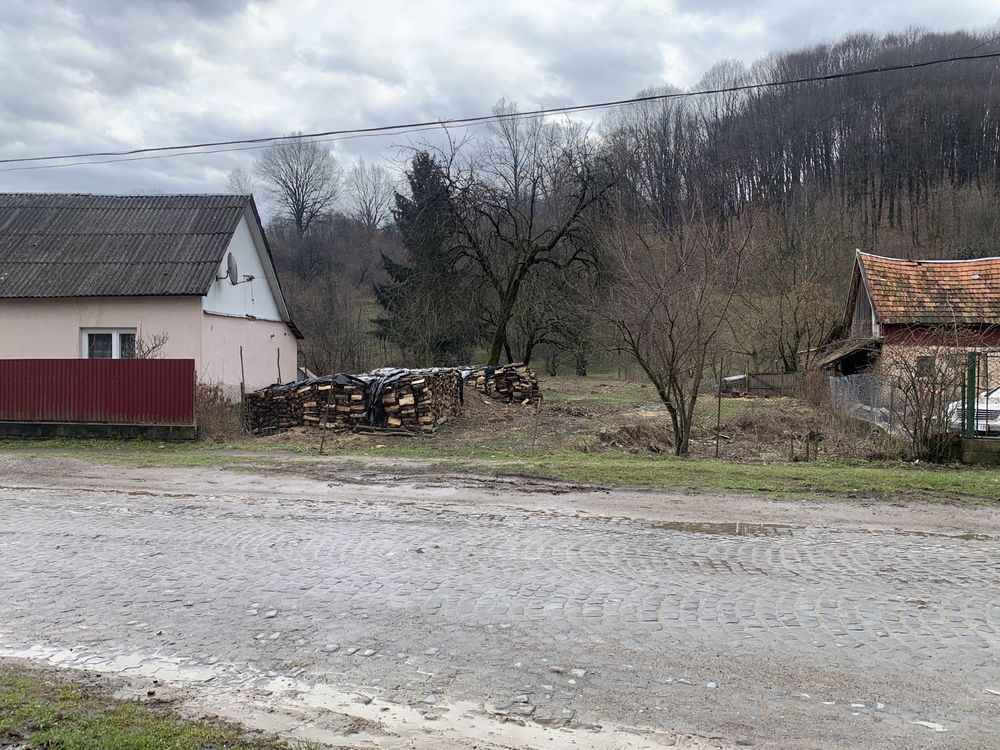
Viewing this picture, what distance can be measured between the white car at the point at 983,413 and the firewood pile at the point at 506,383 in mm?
15488

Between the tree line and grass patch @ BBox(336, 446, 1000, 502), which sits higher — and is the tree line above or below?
above

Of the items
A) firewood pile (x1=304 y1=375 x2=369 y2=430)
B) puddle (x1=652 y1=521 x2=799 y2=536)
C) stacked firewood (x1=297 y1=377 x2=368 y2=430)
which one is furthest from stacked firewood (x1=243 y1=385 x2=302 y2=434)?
puddle (x1=652 y1=521 x2=799 y2=536)

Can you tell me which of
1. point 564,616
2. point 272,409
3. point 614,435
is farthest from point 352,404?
point 564,616

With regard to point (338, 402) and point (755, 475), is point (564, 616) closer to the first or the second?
point (755, 475)

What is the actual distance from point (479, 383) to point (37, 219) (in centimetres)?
1463

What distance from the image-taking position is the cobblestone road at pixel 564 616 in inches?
173

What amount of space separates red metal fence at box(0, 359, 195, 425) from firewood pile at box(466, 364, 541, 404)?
1082 cm

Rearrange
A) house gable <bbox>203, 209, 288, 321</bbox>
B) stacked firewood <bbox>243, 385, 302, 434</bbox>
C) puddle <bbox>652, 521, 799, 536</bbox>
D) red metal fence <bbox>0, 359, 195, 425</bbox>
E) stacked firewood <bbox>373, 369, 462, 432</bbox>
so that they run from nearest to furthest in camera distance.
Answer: puddle <bbox>652, 521, 799, 536</bbox> < red metal fence <bbox>0, 359, 195, 425</bbox> < stacked firewood <bbox>373, 369, 462, 432</bbox> < stacked firewood <bbox>243, 385, 302, 434</bbox> < house gable <bbox>203, 209, 288, 321</bbox>

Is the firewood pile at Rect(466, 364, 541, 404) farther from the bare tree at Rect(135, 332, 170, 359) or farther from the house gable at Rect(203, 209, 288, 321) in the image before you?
the bare tree at Rect(135, 332, 170, 359)

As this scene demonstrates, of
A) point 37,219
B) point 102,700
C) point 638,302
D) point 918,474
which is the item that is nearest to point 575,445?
point 638,302

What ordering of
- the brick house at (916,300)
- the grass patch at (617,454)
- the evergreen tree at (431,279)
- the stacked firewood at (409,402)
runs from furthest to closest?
1. the evergreen tree at (431,279)
2. the brick house at (916,300)
3. the stacked firewood at (409,402)
4. the grass patch at (617,454)

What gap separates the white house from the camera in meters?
21.0

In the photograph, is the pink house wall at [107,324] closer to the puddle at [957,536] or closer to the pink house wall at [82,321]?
the pink house wall at [82,321]

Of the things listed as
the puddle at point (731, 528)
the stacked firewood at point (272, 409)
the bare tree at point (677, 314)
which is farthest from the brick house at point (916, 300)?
the puddle at point (731, 528)
